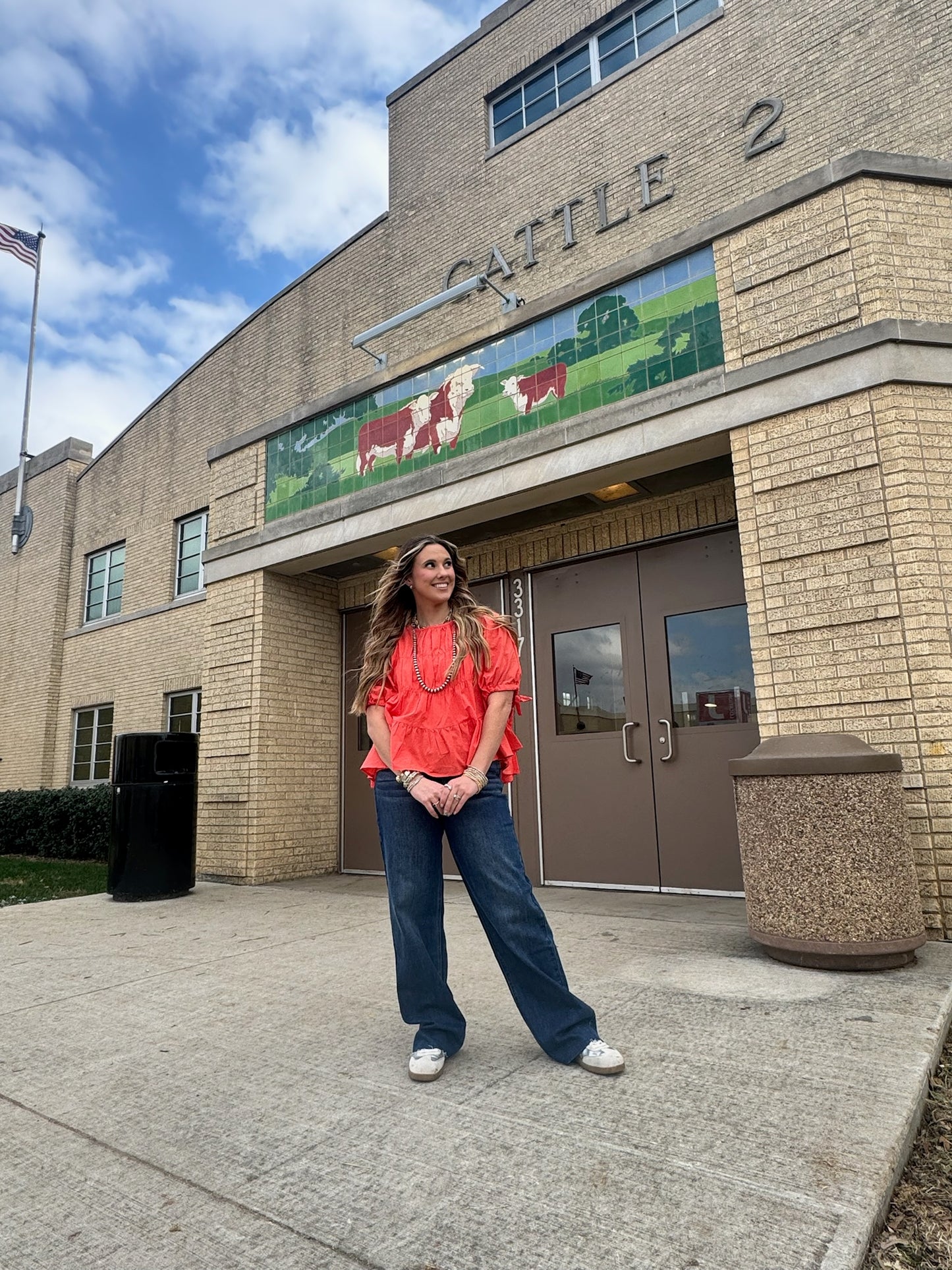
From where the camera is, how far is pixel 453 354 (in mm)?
7043

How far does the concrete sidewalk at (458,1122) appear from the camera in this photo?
159cm

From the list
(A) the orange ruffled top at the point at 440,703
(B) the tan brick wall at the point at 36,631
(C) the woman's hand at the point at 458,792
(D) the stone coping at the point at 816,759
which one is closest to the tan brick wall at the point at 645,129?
(D) the stone coping at the point at 816,759

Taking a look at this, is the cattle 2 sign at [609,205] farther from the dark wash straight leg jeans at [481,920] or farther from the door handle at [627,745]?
the dark wash straight leg jeans at [481,920]

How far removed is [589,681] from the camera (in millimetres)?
6973

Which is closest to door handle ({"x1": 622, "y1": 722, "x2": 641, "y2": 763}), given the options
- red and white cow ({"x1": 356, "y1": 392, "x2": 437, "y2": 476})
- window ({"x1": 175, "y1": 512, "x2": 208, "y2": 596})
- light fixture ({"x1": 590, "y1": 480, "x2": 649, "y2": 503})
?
light fixture ({"x1": 590, "y1": 480, "x2": 649, "y2": 503})

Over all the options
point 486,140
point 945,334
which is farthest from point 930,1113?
point 486,140

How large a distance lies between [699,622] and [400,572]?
4237mm

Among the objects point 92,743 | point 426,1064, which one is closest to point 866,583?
point 426,1064

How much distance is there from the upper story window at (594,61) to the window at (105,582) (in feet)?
30.2

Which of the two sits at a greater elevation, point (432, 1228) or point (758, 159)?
point (758, 159)

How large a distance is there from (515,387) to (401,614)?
14.1 feet

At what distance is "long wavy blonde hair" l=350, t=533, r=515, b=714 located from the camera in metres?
2.71

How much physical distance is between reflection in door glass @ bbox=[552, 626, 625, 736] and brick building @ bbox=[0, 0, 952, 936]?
30 millimetres

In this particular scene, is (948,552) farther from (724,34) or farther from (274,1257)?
(724,34)
